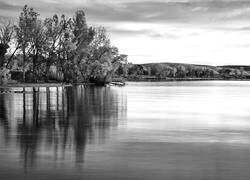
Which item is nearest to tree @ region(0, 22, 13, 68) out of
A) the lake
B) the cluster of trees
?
the cluster of trees

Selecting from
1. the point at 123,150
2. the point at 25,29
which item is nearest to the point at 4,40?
the point at 25,29

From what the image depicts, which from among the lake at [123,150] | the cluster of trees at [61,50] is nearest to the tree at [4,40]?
the cluster of trees at [61,50]

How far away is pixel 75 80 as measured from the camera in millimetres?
99750

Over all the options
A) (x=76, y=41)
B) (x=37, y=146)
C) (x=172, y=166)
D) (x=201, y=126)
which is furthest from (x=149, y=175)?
(x=76, y=41)

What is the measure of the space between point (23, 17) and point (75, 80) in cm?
2086

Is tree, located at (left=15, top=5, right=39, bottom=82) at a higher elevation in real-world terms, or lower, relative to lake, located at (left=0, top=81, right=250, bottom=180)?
higher

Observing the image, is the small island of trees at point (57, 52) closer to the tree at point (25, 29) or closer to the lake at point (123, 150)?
the tree at point (25, 29)

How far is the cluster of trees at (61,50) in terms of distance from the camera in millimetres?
82375

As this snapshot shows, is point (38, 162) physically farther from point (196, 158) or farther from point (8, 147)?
point (196, 158)

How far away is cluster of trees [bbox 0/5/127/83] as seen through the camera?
82.4m

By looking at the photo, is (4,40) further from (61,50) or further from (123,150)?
(123,150)

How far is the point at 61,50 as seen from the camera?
A: 9250 cm

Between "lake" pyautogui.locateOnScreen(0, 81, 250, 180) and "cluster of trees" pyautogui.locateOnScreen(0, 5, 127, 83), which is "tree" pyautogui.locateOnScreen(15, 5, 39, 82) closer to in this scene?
"cluster of trees" pyautogui.locateOnScreen(0, 5, 127, 83)

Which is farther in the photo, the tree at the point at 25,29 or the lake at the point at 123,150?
the tree at the point at 25,29
